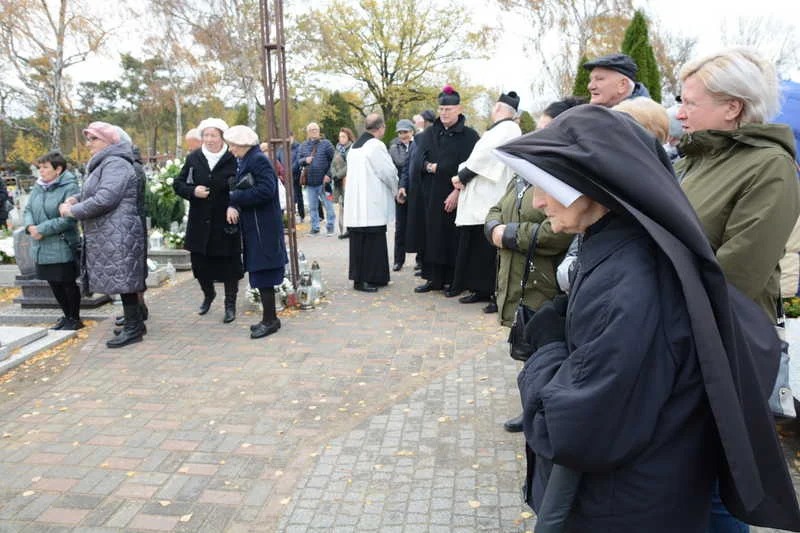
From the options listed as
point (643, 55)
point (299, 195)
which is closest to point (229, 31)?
point (299, 195)

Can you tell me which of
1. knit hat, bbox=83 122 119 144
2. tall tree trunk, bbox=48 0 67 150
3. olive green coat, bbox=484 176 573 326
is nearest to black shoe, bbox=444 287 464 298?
olive green coat, bbox=484 176 573 326

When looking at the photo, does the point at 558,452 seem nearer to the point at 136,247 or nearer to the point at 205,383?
the point at 205,383

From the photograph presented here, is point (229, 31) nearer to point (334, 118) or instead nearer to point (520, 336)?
point (334, 118)

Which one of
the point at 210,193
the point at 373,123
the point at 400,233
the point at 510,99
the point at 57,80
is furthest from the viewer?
the point at 57,80

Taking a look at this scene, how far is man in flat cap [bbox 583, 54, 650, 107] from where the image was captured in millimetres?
3717

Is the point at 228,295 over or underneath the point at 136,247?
underneath

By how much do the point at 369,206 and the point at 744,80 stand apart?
568 cm

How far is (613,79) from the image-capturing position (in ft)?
12.2

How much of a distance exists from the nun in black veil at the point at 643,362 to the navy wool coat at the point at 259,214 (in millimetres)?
4421

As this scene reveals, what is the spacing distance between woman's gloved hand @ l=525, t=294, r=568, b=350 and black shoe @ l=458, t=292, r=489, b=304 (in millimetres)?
5206

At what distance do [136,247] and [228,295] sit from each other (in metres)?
1.14

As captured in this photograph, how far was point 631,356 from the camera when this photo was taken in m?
1.46

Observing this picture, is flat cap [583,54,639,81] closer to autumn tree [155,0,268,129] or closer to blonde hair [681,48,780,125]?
blonde hair [681,48,780,125]

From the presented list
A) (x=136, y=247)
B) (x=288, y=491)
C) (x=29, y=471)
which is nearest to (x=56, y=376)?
(x=136, y=247)
